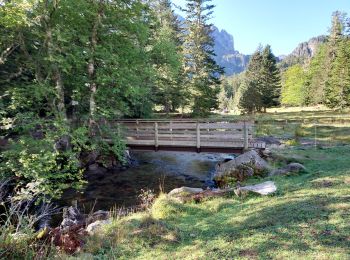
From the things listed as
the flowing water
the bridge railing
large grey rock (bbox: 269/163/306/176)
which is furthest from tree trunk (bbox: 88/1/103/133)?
large grey rock (bbox: 269/163/306/176)

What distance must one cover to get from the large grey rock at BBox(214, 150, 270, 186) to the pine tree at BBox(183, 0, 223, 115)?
20071 mm

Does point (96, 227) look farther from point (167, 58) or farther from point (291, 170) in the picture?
point (167, 58)

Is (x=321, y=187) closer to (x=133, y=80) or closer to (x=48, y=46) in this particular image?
(x=133, y=80)

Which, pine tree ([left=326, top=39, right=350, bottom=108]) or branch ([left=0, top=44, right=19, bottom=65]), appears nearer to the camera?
branch ([left=0, top=44, right=19, bottom=65])

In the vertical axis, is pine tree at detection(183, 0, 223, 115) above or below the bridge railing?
above

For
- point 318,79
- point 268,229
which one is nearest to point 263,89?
point 318,79

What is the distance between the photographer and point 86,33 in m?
13.0

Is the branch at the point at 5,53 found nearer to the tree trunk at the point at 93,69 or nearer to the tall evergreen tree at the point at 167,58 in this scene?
the tree trunk at the point at 93,69

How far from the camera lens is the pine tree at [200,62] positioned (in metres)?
33.6

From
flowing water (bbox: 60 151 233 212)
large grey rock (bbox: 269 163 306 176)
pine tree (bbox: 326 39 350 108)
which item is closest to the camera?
large grey rock (bbox: 269 163 306 176)

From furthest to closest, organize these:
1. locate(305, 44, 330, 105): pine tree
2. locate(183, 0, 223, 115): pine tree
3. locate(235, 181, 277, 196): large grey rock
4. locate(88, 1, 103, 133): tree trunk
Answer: locate(305, 44, 330, 105): pine tree → locate(183, 0, 223, 115): pine tree → locate(88, 1, 103, 133): tree trunk → locate(235, 181, 277, 196): large grey rock

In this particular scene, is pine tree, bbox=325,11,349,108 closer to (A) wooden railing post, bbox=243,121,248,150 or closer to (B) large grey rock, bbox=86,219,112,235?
(A) wooden railing post, bbox=243,121,248,150

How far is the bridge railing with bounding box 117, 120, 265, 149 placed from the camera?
587 inches

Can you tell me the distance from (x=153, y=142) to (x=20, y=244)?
36.7ft
